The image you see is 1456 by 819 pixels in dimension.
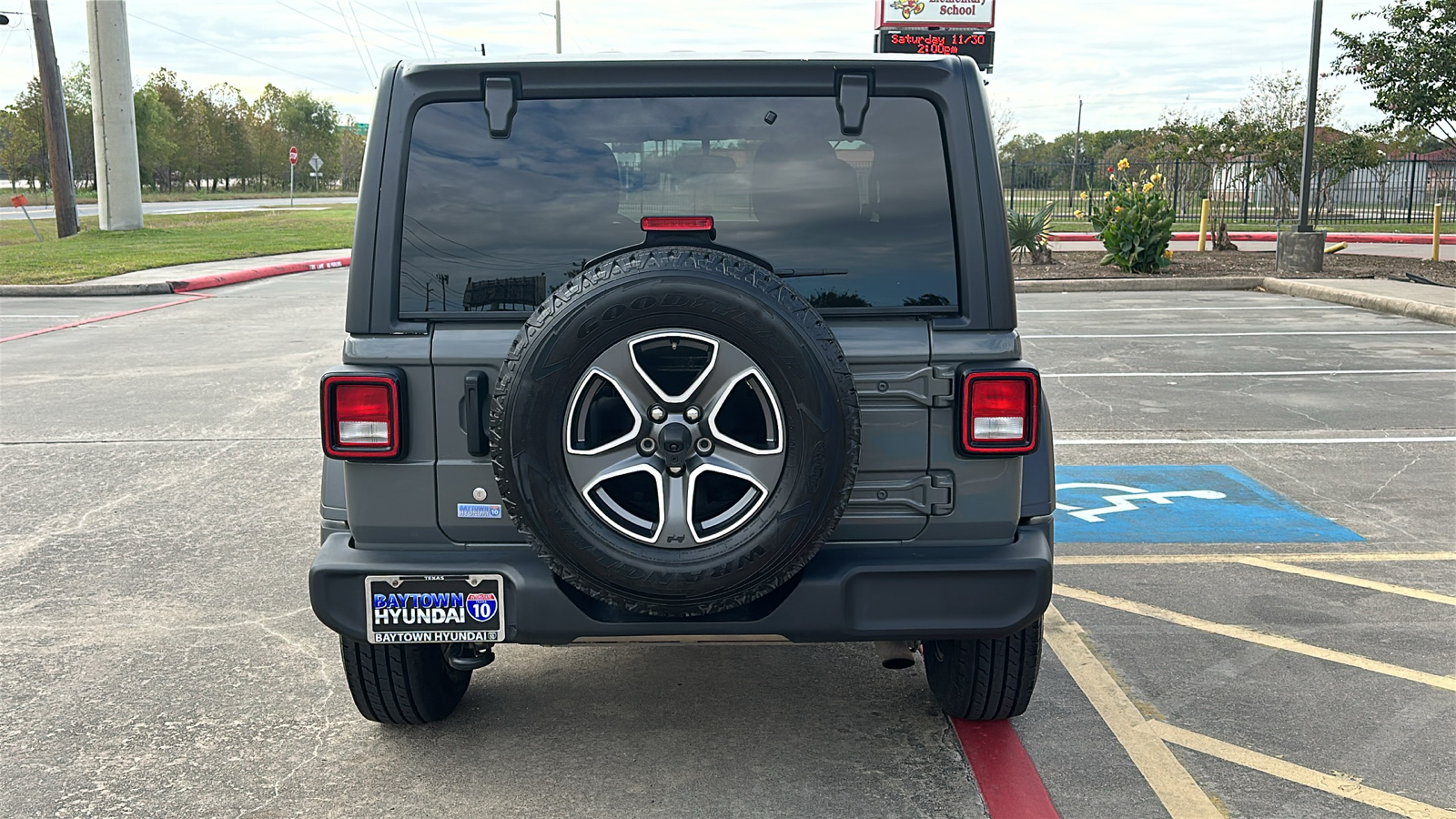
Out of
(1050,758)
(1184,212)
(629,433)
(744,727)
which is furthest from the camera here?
(1184,212)

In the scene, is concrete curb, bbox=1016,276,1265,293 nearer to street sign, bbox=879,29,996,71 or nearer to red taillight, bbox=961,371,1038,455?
street sign, bbox=879,29,996,71

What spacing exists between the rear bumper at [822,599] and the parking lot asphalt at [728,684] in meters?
0.51

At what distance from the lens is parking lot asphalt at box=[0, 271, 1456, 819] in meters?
3.57

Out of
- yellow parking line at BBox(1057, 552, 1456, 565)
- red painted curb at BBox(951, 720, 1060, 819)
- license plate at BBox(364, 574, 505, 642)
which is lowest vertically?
yellow parking line at BBox(1057, 552, 1456, 565)

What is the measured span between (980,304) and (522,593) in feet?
4.66

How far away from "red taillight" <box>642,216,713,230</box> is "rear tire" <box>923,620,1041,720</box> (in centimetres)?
145

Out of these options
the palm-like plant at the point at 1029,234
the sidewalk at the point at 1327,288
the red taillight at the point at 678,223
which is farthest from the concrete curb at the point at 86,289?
the red taillight at the point at 678,223

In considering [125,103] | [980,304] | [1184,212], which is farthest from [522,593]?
[1184,212]

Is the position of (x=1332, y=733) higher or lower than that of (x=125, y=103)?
lower

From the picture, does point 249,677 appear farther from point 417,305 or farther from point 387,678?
point 417,305

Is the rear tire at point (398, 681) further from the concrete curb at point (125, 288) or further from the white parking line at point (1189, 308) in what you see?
the concrete curb at point (125, 288)

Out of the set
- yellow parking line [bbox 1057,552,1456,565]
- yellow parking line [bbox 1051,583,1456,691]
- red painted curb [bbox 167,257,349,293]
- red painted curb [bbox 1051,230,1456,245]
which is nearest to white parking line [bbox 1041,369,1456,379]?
yellow parking line [bbox 1057,552,1456,565]

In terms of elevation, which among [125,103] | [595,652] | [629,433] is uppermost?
[125,103]

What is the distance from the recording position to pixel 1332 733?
12.9 ft
